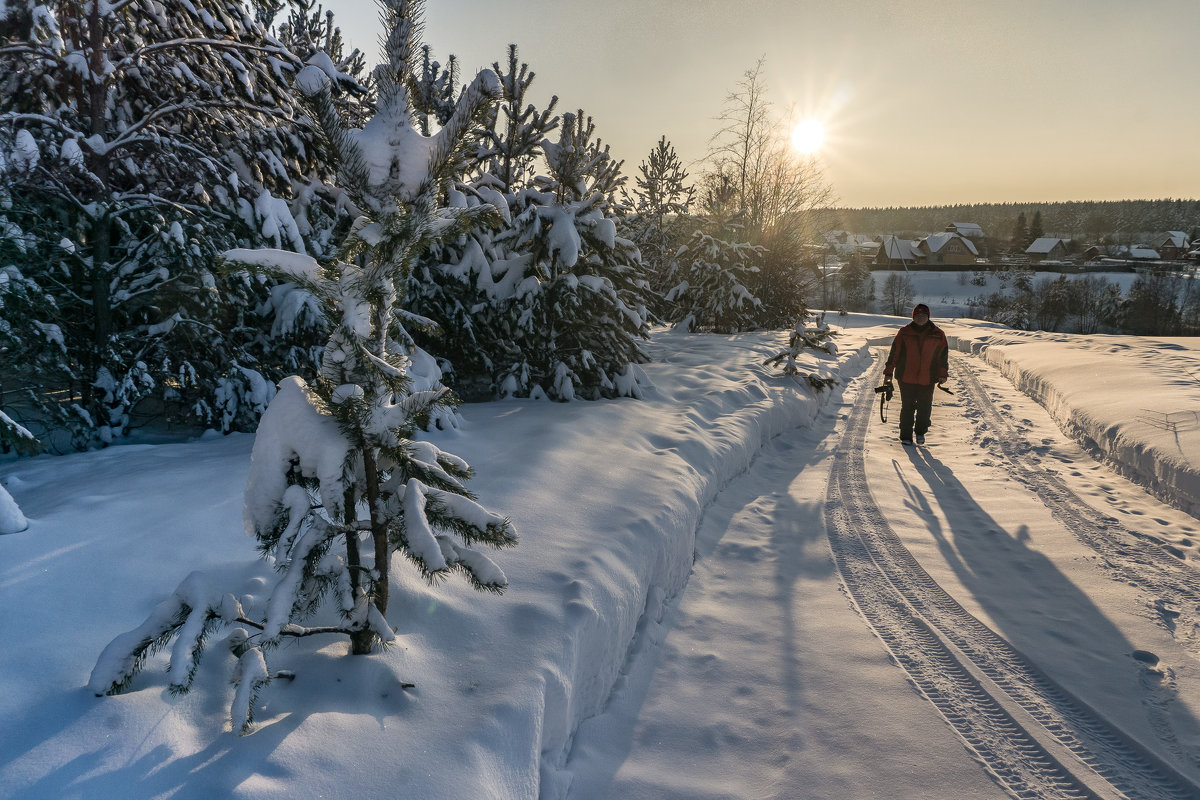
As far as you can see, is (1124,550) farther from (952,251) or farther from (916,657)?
(952,251)

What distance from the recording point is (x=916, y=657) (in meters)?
3.47

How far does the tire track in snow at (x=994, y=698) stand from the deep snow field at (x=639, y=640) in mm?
19

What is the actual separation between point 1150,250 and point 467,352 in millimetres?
108985

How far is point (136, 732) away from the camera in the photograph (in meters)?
1.93

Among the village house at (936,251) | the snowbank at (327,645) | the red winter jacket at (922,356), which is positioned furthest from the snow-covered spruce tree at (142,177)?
the village house at (936,251)

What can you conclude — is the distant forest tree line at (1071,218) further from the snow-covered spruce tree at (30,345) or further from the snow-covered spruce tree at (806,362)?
the snow-covered spruce tree at (30,345)

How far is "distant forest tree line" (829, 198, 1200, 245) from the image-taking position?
349 ft

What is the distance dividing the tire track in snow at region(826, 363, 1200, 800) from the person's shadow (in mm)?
125

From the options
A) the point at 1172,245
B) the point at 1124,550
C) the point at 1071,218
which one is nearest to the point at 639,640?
the point at 1124,550

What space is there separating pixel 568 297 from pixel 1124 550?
6206 millimetres

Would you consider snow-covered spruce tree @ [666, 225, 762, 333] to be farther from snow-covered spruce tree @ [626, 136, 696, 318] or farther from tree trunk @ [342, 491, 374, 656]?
tree trunk @ [342, 491, 374, 656]

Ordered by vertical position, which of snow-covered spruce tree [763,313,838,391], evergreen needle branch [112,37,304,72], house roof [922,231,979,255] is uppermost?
house roof [922,231,979,255]

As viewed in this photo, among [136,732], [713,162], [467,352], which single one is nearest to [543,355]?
[467,352]

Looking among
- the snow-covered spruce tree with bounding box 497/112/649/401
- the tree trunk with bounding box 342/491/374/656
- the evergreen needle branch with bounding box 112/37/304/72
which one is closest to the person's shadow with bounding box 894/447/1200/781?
the tree trunk with bounding box 342/491/374/656
